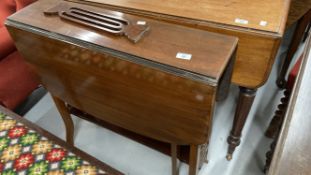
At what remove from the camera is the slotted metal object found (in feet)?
2.71

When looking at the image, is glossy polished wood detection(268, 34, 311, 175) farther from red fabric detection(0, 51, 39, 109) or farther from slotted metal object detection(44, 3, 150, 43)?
red fabric detection(0, 51, 39, 109)

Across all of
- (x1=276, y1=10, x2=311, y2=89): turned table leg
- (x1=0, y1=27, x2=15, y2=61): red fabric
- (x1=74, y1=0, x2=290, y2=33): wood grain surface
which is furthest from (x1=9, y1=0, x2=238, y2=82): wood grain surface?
(x1=276, y1=10, x2=311, y2=89): turned table leg

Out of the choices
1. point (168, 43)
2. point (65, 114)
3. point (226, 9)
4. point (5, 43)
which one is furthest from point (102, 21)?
point (5, 43)

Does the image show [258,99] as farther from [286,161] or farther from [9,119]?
[9,119]

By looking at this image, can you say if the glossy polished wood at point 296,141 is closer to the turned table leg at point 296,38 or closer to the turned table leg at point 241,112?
the turned table leg at point 241,112

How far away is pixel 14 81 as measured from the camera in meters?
1.42

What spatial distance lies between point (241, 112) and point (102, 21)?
732mm

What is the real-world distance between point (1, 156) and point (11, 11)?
1093 millimetres

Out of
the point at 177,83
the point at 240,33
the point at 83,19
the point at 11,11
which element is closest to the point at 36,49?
the point at 83,19

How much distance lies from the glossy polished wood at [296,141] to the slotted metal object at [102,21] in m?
0.50

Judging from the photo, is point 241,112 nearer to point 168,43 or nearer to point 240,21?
point 240,21

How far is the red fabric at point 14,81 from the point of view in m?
1.39

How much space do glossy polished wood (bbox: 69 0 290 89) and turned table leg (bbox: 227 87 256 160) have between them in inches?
2.3

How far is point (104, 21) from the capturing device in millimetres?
884
